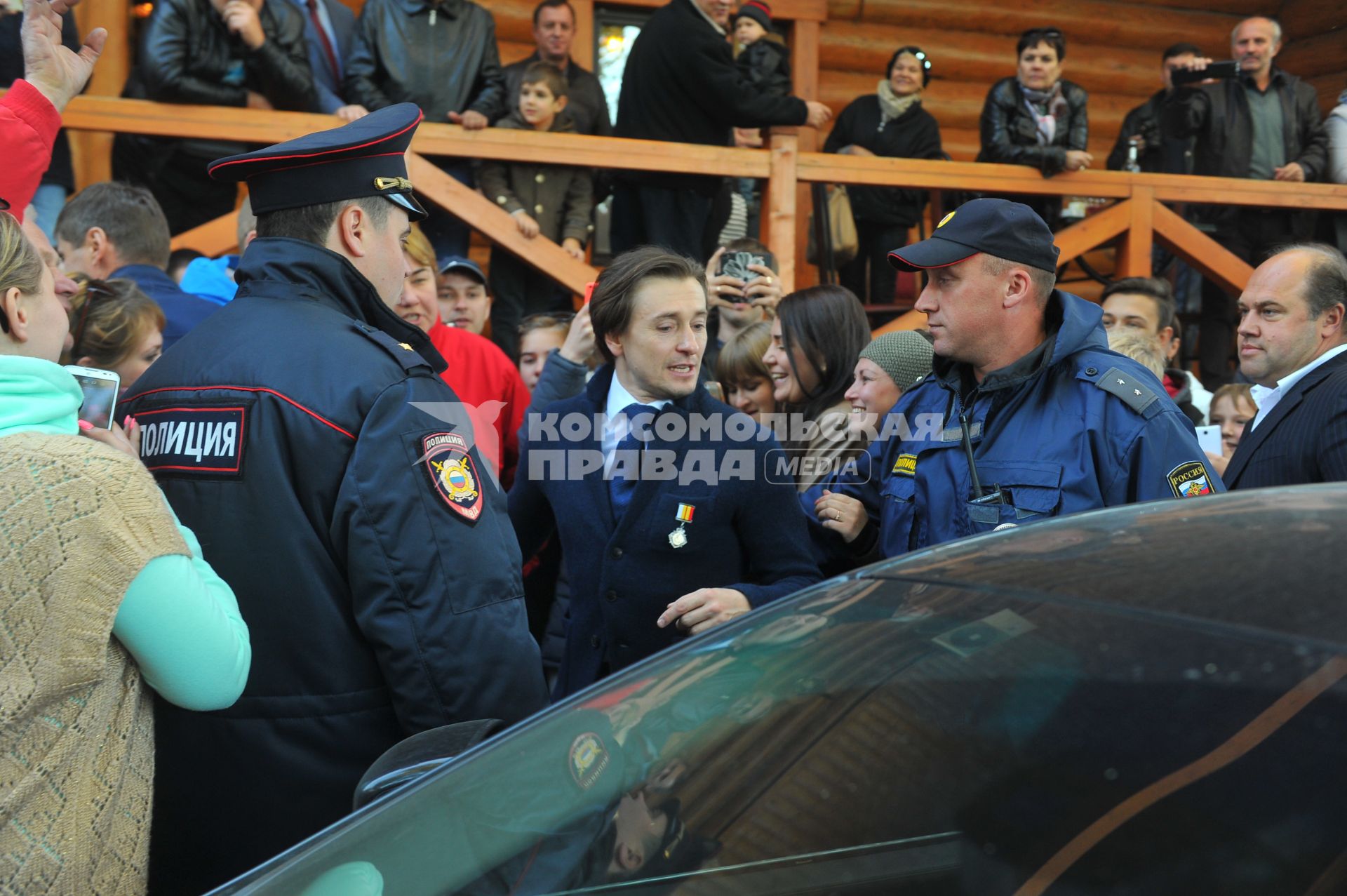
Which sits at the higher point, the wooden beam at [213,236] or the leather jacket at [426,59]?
the leather jacket at [426,59]

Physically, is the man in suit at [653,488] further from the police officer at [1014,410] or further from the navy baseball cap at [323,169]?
the navy baseball cap at [323,169]

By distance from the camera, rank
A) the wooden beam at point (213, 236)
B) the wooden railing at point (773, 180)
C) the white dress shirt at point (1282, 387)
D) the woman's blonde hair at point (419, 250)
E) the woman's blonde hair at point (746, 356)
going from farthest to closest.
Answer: the wooden beam at point (213, 236)
the wooden railing at point (773, 180)
the woman's blonde hair at point (746, 356)
the woman's blonde hair at point (419, 250)
the white dress shirt at point (1282, 387)

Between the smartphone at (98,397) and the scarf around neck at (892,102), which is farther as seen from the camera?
the scarf around neck at (892,102)

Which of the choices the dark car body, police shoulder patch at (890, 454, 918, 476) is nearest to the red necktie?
police shoulder patch at (890, 454, 918, 476)

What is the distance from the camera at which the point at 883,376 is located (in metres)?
3.32

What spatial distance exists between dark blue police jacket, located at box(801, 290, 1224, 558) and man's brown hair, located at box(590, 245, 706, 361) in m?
0.69

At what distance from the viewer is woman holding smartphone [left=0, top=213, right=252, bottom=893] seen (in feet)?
4.67

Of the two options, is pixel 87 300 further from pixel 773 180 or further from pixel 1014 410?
pixel 773 180

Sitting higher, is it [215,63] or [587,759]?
[215,63]

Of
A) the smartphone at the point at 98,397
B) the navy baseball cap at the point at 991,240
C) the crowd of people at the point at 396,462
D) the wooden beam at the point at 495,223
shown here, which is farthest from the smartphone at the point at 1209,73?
the smartphone at the point at 98,397

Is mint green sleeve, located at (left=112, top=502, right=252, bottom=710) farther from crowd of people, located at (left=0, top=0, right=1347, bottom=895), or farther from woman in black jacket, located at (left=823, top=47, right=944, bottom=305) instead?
woman in black jacket, located at (left=823, top=47, right=944, bottom=305)

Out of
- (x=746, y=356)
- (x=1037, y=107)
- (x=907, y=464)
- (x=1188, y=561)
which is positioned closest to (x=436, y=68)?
(x=746, y=356)

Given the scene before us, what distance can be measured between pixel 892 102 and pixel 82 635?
636cm

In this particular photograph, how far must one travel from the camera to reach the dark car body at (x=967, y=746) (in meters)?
1.02
